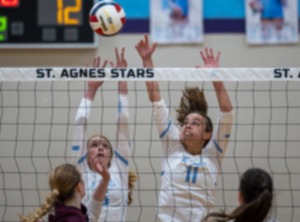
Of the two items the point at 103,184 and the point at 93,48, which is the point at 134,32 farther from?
the point at 103,184

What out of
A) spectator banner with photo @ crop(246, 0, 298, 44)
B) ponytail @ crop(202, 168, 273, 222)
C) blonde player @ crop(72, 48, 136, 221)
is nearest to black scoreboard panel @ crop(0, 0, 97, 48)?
blonde player @ crop(72, 48, 136, 221)

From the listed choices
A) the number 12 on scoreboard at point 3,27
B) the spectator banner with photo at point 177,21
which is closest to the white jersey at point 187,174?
the spectator banner with photo at point 177,21

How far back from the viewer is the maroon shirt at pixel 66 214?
3678 mm

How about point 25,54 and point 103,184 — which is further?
point 25,54

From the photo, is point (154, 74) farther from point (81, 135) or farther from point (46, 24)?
A: point (46, 24)

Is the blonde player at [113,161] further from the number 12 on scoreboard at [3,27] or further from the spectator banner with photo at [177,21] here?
the number 12 on scoreboard at [3,27]

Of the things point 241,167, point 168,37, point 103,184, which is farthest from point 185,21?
point 103,184

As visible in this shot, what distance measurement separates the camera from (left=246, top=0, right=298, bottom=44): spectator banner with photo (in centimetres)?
657

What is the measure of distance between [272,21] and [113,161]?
7.56 feet

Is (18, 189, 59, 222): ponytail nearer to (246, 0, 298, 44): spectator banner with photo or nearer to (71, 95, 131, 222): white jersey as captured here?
(71, 95, 131, 222): white jersey

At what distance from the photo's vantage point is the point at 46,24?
251 inches

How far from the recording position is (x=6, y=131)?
21.3ft

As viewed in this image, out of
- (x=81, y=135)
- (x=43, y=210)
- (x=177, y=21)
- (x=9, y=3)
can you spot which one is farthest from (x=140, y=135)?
(x=43, y=210)

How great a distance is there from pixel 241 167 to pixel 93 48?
67.3 inches
